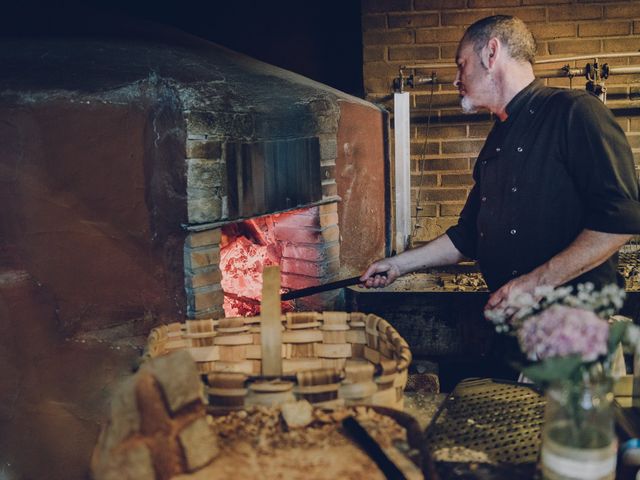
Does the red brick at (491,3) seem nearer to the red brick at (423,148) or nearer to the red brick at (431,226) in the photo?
the red brick at (423,148)

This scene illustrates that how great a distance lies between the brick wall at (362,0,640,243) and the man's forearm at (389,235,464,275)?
151 cm

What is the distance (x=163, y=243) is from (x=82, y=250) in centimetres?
27

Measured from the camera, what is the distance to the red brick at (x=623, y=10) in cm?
361

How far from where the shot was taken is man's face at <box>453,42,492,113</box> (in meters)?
2.30

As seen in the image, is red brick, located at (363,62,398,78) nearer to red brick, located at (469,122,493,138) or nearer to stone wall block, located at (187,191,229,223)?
red brick, located at (469,122,493,138)

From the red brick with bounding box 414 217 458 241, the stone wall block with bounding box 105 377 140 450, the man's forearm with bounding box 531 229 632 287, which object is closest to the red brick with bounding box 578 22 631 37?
the red brick with bounding box 414 217 458 241

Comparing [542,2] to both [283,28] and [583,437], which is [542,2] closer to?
[283,28]

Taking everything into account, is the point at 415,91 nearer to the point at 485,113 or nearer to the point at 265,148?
the point at 485,113

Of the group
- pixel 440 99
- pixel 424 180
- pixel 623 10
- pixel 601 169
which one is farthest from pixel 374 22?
pixel 601 169

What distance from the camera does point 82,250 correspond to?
212 cm

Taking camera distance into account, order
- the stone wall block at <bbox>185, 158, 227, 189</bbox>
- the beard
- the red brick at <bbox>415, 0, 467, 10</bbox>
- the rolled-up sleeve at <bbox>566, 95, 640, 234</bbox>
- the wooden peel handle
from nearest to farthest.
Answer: the wooden peel handle < the rolled-up sleeve at <bbox>566, 95, 640, 234</bbox> < the stone wall block at <bbox>185, 158, 227, 189</bbox> < the beard < the red brick at <bbox>415, 0, 467, 10</bbox>

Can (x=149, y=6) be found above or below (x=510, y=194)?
above

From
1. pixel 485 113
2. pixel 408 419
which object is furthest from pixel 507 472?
pixel 485 113

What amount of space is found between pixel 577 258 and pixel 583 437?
0.90 m
